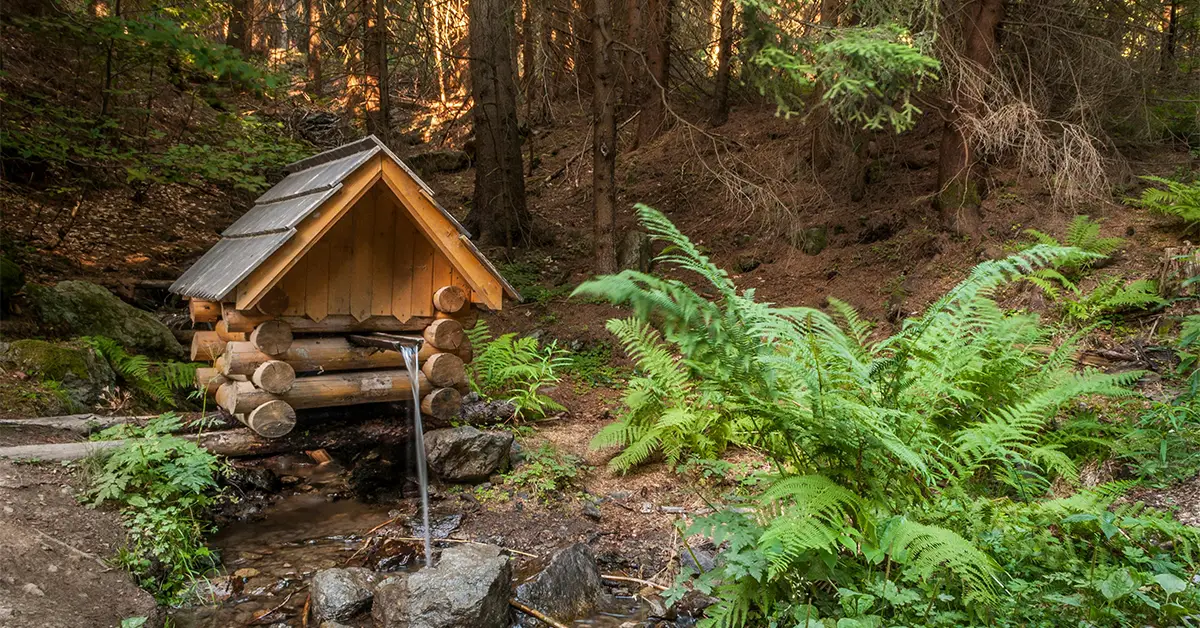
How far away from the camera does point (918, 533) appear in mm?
2811

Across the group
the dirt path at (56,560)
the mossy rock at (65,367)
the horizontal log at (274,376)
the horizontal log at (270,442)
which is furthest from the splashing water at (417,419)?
the mossy rock at (65,367)

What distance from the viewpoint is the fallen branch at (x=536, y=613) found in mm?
3613

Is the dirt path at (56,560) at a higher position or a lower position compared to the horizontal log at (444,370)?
lower

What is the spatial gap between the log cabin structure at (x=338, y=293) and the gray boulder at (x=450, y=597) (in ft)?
6.81

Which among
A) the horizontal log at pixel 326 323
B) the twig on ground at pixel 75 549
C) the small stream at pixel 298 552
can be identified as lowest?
the small stream at pixel 298 552

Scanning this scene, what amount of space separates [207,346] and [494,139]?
617cm

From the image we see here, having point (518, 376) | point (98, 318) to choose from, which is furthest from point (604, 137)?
point (98, 318)

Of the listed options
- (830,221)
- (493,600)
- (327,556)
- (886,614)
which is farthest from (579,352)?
(886,614)

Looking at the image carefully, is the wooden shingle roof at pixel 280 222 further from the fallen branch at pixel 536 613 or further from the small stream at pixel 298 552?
the fallen branch at pixel 536 613

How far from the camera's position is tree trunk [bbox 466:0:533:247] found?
10.5m

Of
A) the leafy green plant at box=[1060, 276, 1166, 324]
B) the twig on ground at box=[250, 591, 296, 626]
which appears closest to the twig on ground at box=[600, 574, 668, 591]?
the twig on ground at box=[250, 591, 296, 626]

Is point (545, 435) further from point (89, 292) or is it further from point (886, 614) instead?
point (89, 292)

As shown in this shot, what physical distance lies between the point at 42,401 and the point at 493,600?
14.6ft

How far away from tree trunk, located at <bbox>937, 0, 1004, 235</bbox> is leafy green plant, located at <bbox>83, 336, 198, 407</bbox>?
822 cm
